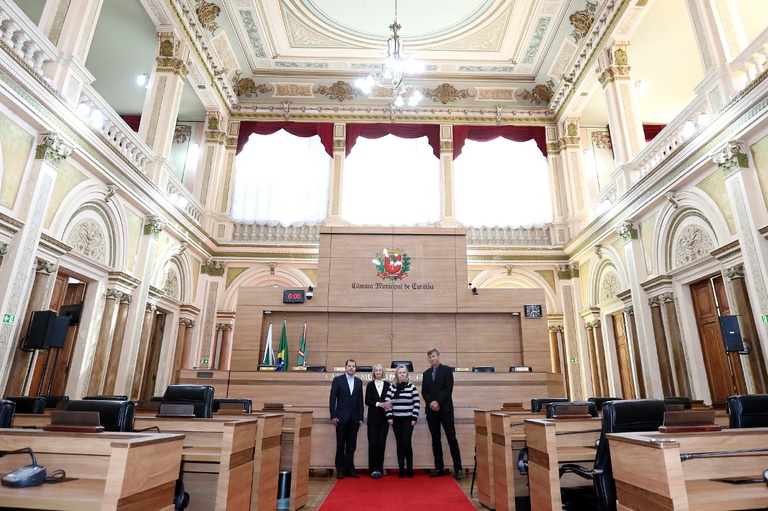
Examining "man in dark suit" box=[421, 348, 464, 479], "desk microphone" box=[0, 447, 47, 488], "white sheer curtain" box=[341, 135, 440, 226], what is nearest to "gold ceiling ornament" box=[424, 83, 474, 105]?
"white sheer curtain" box=[341, 135, 440, 226]

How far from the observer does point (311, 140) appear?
12898 millimetres

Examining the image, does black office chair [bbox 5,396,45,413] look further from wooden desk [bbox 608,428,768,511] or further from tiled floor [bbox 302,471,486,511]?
wooden desk [bbox 608,428,768,511]

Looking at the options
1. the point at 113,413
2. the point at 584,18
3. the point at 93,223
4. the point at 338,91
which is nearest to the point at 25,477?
the point at 113,413

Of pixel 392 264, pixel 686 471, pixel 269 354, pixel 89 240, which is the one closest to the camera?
pixel 686 471

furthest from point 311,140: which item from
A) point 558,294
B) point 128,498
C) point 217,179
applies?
point 128,498

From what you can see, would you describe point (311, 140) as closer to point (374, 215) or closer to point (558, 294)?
point (374, 215)

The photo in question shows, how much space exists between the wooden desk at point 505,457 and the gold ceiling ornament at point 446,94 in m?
10.8

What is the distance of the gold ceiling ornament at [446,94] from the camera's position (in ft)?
42.5

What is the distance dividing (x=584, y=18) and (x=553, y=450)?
34.0ft

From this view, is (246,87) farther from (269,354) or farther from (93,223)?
(269,354)

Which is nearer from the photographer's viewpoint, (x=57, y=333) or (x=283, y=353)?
(x=57, y=333)

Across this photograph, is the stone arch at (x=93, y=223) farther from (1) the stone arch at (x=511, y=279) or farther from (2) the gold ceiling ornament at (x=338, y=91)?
(1) the stone arch at (x=511, y=279)

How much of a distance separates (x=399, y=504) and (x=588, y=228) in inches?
326

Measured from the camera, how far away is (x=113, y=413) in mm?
2332
